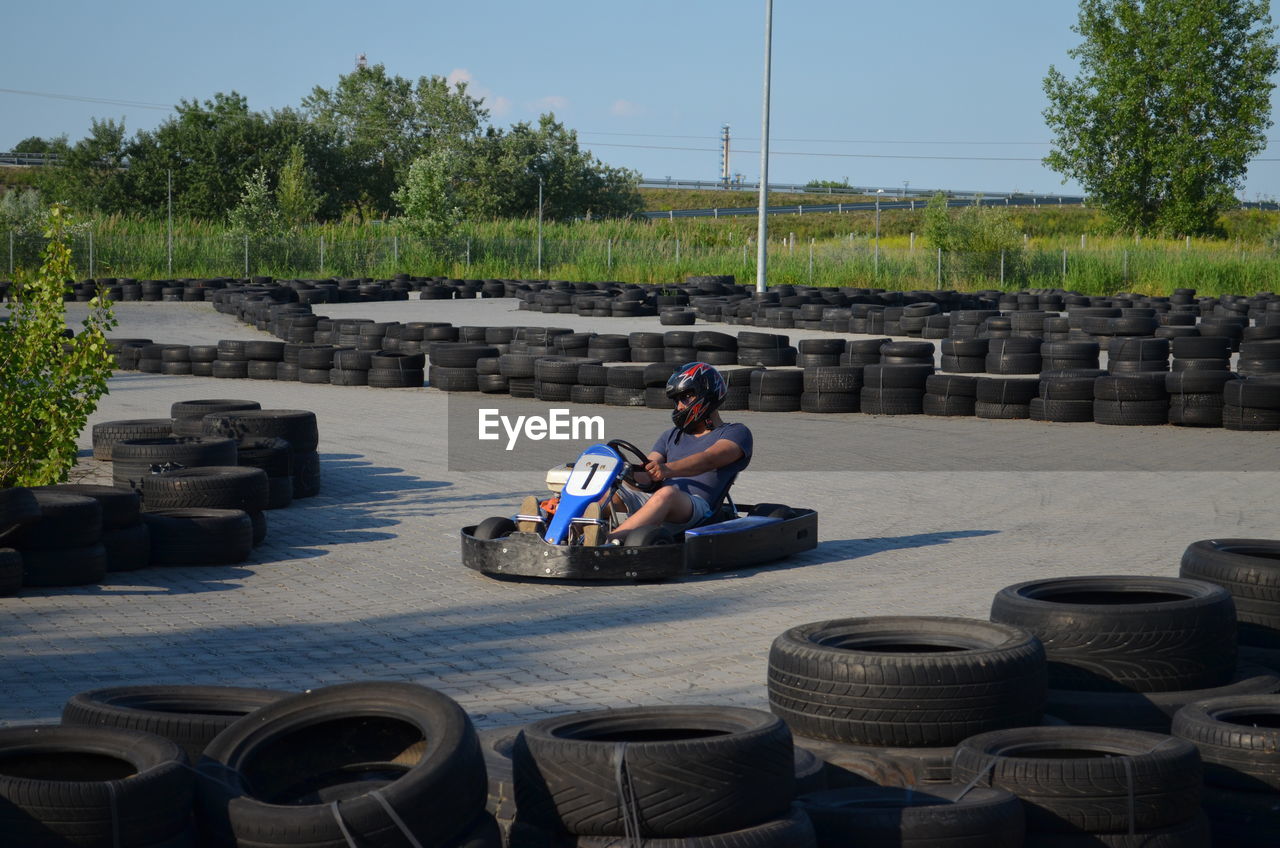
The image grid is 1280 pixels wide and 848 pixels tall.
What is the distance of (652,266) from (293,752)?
44492 mm

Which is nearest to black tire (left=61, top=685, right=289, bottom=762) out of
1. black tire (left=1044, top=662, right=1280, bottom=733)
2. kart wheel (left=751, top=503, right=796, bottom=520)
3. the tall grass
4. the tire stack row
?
the tire stack row

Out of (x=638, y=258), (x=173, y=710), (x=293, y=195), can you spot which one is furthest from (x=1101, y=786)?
(x=293, y=195)

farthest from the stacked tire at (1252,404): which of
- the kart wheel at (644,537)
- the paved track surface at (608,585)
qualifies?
the kart wheel at (644,537)

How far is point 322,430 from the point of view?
587 inches

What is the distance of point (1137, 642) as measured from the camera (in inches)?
206

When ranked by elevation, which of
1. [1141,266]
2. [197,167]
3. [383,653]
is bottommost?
[383,653]

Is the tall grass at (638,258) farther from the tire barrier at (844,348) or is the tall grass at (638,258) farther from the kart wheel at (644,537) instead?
the kart wheel at (644,537)

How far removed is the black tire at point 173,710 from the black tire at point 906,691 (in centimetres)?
166

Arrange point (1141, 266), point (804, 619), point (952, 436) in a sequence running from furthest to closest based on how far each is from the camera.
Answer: point (1141, 266), point (952, 436), point (804, 619)

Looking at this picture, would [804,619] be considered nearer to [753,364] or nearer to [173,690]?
[173,690]

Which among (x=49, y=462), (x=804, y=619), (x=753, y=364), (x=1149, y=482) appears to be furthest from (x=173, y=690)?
(x=753, y=364)

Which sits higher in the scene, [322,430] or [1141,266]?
[1141,266]

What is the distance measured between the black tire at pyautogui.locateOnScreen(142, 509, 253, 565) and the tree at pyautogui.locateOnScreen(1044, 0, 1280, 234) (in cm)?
5688

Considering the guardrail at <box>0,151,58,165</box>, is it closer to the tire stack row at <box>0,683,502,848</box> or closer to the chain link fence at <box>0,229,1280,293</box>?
the chain link fence at <box>0,229,1280,293</box>
